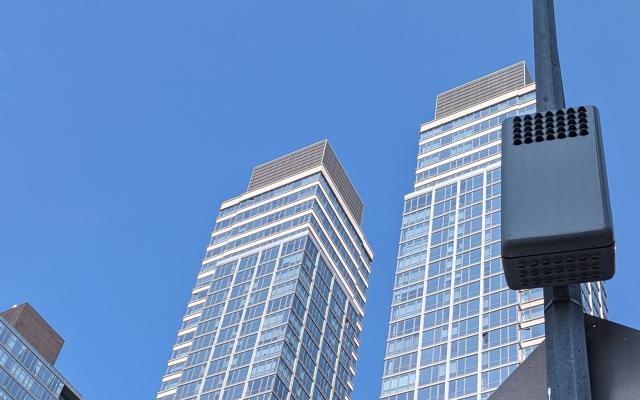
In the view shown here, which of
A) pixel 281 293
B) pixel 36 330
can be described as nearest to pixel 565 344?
pixel 281 293

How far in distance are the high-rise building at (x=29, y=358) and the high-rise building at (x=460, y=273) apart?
38069mm

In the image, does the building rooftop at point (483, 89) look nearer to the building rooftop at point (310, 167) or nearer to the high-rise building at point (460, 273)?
the high-rise building at point (460, 273)

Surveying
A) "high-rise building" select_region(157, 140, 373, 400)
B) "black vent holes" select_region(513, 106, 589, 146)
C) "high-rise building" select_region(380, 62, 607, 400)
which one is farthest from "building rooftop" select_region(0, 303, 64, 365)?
"black vent holes" select_region(513, 106, 589, 146)

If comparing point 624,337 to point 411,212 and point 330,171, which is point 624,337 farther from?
point 330,171

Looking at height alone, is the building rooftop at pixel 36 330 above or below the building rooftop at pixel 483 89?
below

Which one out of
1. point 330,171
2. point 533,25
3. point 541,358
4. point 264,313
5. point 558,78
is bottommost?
point 541,358

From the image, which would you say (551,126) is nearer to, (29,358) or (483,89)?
(29,358)

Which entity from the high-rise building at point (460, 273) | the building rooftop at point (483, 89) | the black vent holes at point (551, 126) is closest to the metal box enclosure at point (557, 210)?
the black vent holes at point (551, 126)

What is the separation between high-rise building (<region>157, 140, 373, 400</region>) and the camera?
102m

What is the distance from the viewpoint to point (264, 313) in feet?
352

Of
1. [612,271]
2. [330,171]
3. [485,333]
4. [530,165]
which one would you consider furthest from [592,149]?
[330,171]

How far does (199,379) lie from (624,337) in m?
102

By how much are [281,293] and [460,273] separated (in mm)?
25230

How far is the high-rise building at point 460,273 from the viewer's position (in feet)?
265
